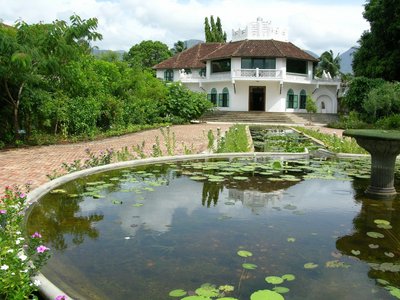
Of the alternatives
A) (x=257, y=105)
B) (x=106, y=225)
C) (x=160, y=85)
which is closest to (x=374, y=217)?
(x=106, y=225)

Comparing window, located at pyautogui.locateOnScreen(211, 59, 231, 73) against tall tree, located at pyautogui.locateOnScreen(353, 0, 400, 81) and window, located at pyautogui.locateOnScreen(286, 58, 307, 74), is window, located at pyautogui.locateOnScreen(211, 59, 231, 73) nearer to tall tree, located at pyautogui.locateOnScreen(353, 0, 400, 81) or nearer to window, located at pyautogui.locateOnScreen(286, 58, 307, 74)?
window, located at pyautogui.locateOnScreen(286, 58, 307, 74)

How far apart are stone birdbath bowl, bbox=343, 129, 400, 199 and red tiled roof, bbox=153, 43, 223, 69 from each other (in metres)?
35.9

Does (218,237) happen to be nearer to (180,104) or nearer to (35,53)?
(35,53)

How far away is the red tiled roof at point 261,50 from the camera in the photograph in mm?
36469

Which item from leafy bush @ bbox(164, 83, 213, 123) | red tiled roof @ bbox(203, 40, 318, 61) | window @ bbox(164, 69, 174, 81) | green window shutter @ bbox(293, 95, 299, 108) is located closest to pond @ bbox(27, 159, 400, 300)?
leafy bush @ bbox(164, 83, 213, 123)

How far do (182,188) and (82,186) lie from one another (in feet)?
5.16

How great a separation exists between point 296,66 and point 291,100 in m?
3.18

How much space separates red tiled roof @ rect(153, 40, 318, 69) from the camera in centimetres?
3659

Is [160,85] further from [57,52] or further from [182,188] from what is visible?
[182,188]

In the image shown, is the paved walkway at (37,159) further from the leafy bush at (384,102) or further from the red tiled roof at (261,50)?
the red tiled roof at (261,50)

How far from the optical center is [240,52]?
121 ft

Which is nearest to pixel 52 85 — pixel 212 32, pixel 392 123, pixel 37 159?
pixel 37 159

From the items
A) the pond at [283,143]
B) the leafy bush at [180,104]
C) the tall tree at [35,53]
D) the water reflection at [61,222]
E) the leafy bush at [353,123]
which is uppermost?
the tall tree at [35,53]

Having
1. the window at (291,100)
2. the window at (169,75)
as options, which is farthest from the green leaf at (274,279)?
the window at (169,75)
